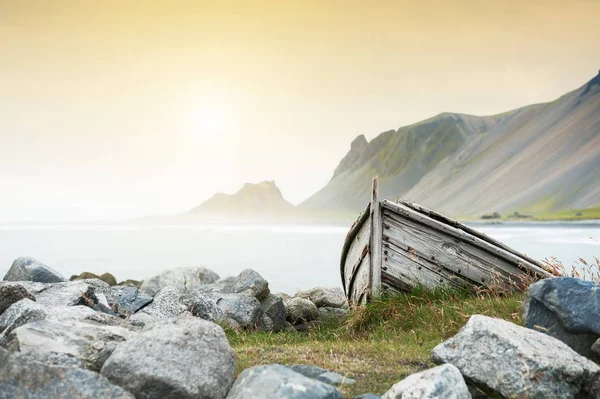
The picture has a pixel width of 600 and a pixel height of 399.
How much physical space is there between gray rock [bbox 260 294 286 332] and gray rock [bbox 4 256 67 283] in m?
5.29

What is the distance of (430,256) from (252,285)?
17.1 ft

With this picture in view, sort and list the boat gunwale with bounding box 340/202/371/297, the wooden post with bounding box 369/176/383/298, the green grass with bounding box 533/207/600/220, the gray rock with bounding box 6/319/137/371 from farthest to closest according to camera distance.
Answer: the green grass with bounding box 533/207/600/220, the boat gunwale with bounding box 340/202/371/297, the wooden post with bounding box 369/176/383/298, the gray rock with bounding box 6/319/137/371

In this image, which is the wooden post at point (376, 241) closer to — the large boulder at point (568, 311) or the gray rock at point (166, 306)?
the gray rock at point (166, 306)

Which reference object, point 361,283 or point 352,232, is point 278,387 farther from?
point 352,232

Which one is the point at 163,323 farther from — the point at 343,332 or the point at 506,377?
the point at 343,332

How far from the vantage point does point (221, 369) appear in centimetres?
598

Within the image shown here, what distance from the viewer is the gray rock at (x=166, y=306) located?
1241 cm

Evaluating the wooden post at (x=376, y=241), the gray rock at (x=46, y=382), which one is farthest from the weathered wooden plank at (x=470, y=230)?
the gray rock at (x=46, y=382)

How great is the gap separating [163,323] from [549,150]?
194894 millimetres

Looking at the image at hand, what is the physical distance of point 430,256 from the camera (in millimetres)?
11891

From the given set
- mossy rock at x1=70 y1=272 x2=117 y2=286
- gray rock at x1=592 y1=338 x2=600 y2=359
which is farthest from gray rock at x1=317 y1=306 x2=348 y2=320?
mossy rock at x1=70 y1=272 x2=117 y2=286

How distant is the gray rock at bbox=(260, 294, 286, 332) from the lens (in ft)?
46.7

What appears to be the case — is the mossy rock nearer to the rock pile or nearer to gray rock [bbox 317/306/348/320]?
gray rock [bbox 317/306/348/320]

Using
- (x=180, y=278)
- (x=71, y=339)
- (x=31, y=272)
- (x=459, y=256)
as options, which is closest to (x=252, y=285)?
(x=31, y=272)
